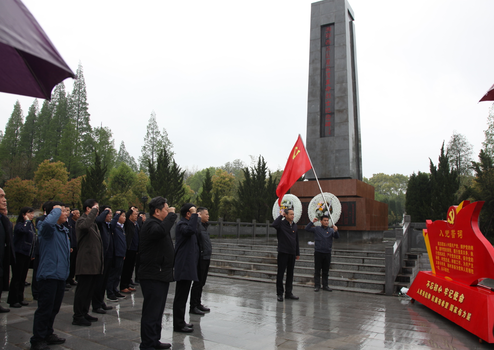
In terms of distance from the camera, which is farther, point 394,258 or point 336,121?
Result: point 336,121

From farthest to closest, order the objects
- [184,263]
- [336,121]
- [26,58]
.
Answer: [336,121] < [184,263] < [26,58]

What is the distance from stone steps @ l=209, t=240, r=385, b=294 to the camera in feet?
26.0

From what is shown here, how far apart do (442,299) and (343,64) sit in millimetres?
12169

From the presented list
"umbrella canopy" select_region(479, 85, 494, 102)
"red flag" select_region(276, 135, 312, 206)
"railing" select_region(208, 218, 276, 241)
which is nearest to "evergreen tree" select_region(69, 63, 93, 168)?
"railing" select_region(208, 218, 276, 241)

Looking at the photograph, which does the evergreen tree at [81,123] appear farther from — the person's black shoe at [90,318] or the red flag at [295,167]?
the person's black shoe at [90,318]

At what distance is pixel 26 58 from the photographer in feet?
7.93

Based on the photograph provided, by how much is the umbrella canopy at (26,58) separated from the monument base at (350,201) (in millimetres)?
12773

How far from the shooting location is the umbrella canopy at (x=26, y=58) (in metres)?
1.64

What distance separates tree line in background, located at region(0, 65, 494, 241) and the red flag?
9.52 metres

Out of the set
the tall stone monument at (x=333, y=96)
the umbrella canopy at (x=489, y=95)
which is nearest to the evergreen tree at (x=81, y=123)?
the tall stone monument at (x=333, y=96)

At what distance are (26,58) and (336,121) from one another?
13921 mm

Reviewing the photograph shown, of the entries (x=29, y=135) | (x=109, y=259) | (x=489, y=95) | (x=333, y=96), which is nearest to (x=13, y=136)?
(x=29, y=135)

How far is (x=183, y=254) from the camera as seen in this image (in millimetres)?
4398

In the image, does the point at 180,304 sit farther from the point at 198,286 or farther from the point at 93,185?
the point at 93,185
